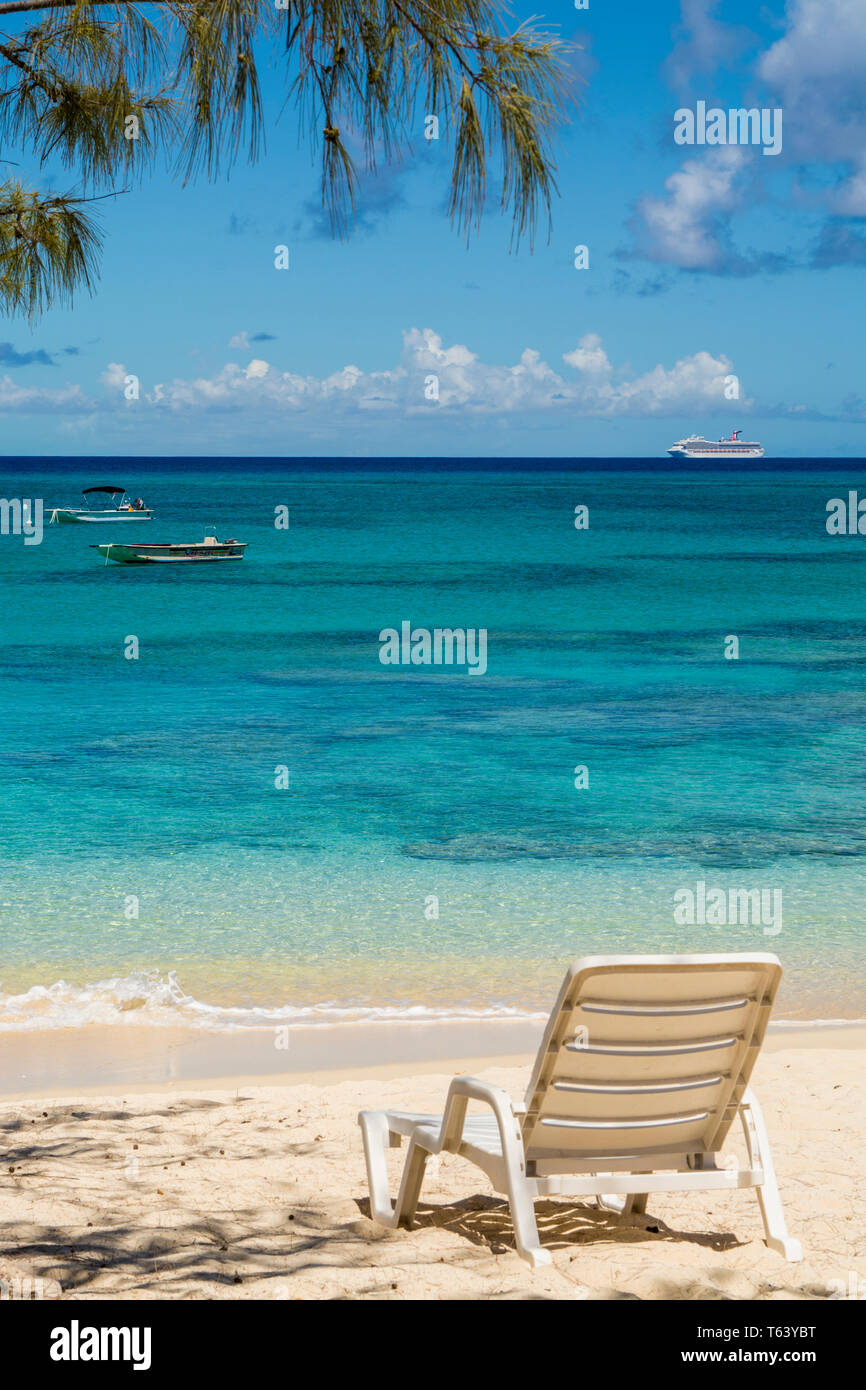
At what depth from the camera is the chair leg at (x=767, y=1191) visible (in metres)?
3.96

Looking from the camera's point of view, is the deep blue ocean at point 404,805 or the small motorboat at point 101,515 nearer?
the deep blue ocean at point 404,805

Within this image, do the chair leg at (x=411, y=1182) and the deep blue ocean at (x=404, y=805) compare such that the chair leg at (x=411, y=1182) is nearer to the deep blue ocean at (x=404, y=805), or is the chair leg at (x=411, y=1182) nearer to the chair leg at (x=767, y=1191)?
the chair leg at (x=767, y=1191)

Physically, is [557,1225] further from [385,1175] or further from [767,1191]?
[767,1191]

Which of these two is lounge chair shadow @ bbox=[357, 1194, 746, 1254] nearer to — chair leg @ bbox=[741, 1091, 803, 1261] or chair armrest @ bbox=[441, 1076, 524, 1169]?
chair leg @ bbox=[741, 1091, 803, 1261]

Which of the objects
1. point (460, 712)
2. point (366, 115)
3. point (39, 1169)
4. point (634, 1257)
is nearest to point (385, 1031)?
point (39, 1169)

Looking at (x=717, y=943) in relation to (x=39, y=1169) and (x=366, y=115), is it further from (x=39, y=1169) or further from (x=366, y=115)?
(x=366, y=115)

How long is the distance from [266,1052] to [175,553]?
1535 inches

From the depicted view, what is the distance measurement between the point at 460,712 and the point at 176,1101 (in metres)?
12.2

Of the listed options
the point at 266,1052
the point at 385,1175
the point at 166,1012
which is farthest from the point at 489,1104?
the point at 166,1012

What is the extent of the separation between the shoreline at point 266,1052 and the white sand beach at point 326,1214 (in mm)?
225

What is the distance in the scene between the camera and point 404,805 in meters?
12.6

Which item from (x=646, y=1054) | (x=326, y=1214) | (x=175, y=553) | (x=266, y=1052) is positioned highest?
(x=175, y=553)

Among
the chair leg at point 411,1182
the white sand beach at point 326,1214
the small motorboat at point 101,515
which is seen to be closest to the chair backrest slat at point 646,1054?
the white sand beach at point 326,1214
